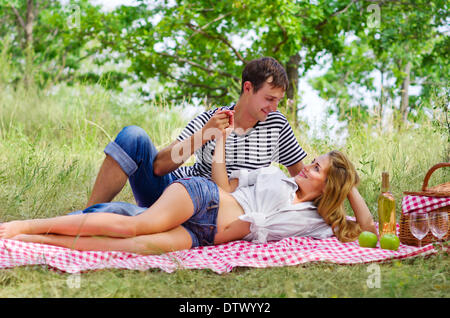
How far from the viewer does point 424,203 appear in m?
2.63

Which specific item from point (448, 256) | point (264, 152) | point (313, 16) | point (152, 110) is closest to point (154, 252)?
point (264, 152)

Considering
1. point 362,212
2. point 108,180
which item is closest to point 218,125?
point 108,180

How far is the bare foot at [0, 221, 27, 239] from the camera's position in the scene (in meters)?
2.29

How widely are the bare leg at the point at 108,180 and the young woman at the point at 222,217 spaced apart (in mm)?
237

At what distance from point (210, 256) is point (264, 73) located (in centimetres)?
118

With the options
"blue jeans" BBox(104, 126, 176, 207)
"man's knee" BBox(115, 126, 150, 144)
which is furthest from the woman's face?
"man's knee" BBox(115, 126, 150, 144)

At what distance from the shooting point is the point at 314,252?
247cm

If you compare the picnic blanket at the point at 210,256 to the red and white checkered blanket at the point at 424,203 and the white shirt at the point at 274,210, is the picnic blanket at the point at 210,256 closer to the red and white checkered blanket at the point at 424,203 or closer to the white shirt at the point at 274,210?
the white shirt at the point at 274,210

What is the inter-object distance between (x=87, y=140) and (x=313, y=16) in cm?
358

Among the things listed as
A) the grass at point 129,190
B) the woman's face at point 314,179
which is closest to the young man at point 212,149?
the woman's face at point 314,179

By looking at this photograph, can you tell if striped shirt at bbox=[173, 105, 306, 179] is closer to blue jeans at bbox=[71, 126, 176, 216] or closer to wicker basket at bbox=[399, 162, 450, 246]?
blue jeans at bbox=[71, 126, 176, 216]

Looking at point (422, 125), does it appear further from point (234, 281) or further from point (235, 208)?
point (234, 281)

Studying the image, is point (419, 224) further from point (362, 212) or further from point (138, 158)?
point (138, 158)

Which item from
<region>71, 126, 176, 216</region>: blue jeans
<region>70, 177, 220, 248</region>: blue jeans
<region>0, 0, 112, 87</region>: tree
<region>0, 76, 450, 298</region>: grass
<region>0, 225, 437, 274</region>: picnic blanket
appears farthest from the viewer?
<region>0, 0, 112, 87</region>: tree
